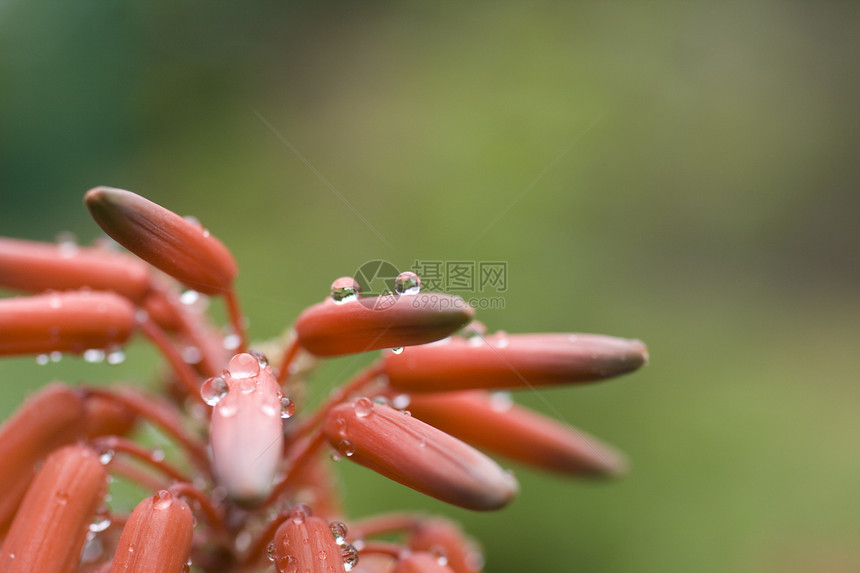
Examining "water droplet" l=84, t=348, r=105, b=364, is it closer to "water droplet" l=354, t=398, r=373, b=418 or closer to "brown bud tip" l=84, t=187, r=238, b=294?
"brown bud tip" l=84, t=187, r=238, b=294

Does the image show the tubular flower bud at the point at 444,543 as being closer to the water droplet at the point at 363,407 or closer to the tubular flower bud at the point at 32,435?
the water droplet at the point at 363,407

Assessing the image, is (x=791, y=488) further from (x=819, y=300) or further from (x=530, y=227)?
(x=819, y=300)

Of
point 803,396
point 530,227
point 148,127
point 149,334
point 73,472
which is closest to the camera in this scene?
point 73,472

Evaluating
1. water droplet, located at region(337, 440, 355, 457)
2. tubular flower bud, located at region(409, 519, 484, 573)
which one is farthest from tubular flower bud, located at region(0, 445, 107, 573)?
tubular flower bud, located at region(409, 519, 484, 573)

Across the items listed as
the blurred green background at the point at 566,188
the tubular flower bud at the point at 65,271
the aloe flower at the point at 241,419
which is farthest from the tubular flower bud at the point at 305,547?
the blurred green background at the point at 566,188

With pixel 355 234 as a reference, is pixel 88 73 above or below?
above

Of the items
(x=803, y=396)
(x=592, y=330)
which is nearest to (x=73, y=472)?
(x=592, y=330)
